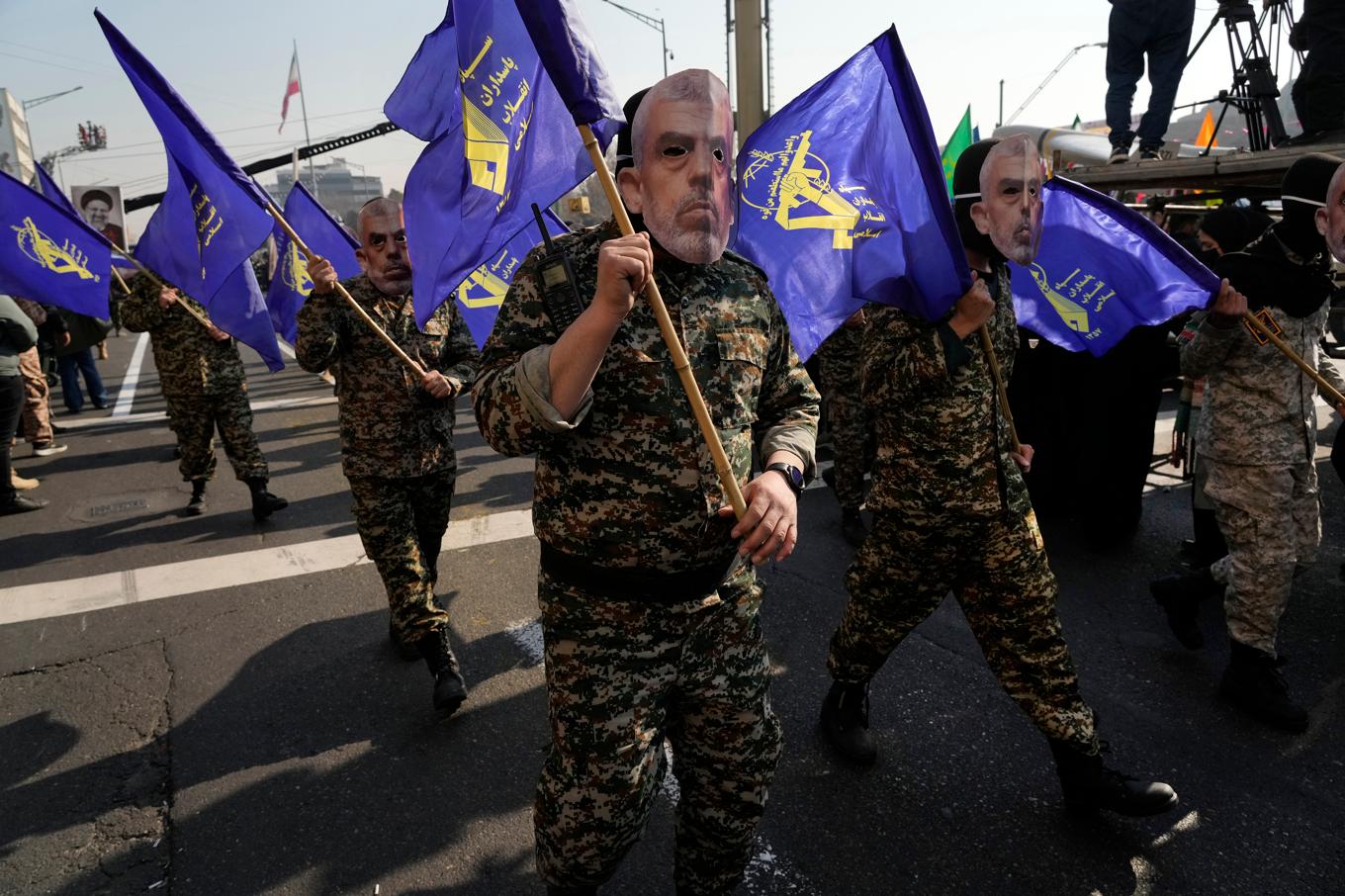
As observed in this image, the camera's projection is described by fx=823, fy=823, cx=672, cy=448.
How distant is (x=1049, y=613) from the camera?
105 inches

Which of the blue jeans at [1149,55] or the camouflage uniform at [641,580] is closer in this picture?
the camouflage uniform at [641,580]

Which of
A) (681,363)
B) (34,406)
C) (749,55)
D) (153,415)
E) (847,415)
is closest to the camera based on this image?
(681,363)

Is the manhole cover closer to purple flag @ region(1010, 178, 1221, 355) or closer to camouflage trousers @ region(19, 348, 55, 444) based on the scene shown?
camouflage trousers @ region(19, 348, 55, 444)

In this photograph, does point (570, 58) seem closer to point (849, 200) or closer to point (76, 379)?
point (849, 200)

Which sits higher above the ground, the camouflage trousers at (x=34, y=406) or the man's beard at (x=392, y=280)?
the man's beard at (x=392, y=280)

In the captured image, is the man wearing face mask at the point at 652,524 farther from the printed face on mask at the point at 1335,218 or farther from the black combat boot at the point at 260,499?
the black combat boot at the point at 260,499

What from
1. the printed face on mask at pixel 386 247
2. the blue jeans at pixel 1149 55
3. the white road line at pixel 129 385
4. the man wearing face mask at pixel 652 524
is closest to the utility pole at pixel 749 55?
the blue jeans at pixel 1149 55

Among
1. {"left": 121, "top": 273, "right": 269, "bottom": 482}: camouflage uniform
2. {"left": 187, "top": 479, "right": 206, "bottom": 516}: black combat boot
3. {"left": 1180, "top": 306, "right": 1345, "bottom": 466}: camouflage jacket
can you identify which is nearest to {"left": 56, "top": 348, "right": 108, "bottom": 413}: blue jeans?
{"left": 121, "top": 273, "right": 269, "bottom": 482}: camouflage uniform

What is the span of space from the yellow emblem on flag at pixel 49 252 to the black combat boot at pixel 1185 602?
665 centimetres

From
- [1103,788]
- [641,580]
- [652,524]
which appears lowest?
[1103,788]

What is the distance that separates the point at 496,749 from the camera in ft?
10.8

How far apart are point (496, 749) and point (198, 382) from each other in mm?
4647

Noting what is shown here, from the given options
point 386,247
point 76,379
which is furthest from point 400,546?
point 76,379

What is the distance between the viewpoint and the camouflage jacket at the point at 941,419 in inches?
105
